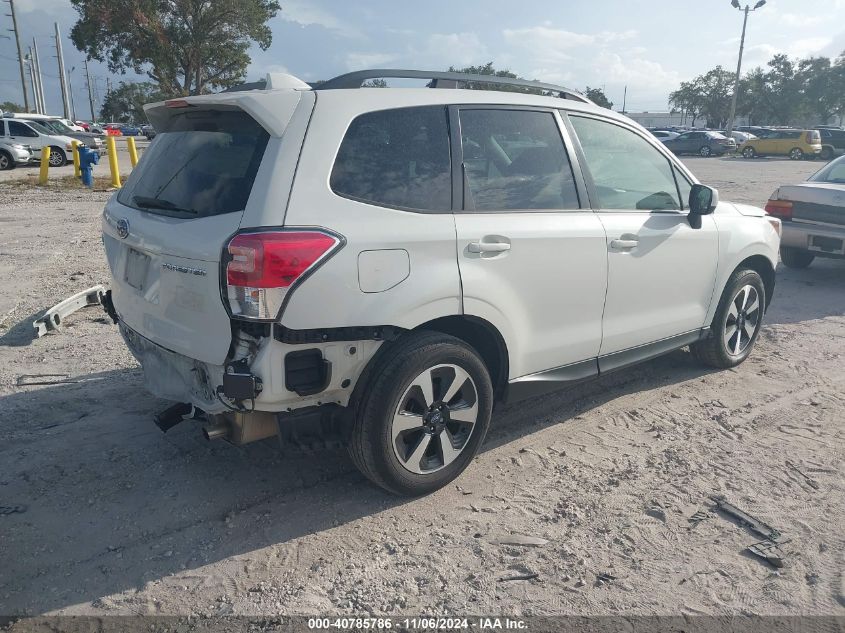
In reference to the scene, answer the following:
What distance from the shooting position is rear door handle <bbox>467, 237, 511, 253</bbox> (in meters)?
3.33

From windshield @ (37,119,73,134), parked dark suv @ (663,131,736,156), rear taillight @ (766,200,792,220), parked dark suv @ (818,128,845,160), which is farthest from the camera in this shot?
parked dark suv @ (663,131,736,156)

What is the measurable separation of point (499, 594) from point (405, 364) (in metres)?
1.03

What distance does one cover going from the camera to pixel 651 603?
2717mm

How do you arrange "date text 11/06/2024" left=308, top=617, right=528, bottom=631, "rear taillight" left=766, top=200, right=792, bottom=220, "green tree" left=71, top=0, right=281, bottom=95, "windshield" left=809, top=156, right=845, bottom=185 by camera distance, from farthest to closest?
1. "green tree" left=71, top=0, right=281, bottom=95
2. "windshield" left=809, top=156, right=845, bottom=185
3. "rear taillight" left=766, top=200, right=792, bottom=220
4. "date text 11/06/2024" left=308, top=617, right=528, bottom=631

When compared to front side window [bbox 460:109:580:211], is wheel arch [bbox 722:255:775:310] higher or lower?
lower

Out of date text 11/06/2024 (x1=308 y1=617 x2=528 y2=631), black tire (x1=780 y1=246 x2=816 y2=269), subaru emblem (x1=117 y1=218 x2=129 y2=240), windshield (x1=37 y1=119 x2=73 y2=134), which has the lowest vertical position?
date text 11/06/2024 (x1=308 y1=617 x2=528 y2=631)

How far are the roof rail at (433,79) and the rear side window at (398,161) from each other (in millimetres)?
228

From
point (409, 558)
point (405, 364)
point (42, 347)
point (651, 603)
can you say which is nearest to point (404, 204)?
point (405, 364)

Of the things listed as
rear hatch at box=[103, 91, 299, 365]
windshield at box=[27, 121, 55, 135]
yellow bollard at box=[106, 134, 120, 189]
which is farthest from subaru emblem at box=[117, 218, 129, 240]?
windshield at box=[27, 121, 55, 135]

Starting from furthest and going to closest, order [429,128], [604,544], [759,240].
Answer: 1. [759,240]
2. [429,128]
3. [604,544]

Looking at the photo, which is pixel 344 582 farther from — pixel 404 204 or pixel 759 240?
pixel 759 240

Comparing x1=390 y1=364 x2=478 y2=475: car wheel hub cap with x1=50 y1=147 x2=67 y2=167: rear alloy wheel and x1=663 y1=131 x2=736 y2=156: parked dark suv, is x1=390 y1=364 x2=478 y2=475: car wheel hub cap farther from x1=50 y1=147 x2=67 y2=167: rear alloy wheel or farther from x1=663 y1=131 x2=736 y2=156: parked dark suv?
x1=663 y1=131 x2=736 y2=156: parked dark suv

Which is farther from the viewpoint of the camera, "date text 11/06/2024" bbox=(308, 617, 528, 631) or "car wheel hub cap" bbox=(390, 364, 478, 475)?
"car wheel hub cap" bbox=(390, 364, 478, 475)

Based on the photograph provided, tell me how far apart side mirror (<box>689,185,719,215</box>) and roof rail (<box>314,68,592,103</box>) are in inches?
44.2
